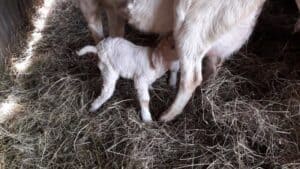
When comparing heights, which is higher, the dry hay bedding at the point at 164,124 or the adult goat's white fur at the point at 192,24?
the adult goat's white fur at the point at 192,24

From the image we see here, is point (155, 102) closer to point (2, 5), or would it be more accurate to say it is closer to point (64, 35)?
point (64, 35)

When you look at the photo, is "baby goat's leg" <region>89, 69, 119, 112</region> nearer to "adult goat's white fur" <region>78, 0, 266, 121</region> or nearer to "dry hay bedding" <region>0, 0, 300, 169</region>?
"dry hay bedding" <region>0, 0, 300, 169</region>

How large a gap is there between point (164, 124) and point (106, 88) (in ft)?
1.17

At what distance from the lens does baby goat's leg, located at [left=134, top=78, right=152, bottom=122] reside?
6.75 ft

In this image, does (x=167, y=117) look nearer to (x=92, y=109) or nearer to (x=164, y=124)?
(x=164, y=124)

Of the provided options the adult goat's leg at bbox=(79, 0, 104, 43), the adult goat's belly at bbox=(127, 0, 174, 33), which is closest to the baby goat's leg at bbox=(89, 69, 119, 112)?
the adult goat's belly at bbox=(127, 0, 174, 33)

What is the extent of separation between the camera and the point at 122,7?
7.00 ft

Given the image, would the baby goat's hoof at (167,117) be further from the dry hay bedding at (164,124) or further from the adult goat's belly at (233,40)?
the adult goat's belly at (233,40)

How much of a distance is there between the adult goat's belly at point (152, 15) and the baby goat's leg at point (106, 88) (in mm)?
293

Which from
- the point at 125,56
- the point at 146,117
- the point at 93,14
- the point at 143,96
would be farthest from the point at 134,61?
the point at 93,14

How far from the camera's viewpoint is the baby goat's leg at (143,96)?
206cm

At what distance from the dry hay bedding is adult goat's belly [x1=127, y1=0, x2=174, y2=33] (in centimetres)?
40

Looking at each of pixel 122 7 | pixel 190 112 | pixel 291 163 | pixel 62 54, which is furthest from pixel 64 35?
pixel 291 163

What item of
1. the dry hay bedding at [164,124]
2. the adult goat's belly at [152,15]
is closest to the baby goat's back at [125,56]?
the adult goat's belly at [152,15]
